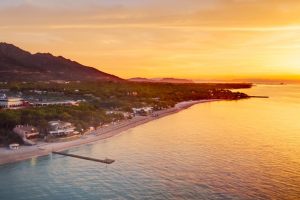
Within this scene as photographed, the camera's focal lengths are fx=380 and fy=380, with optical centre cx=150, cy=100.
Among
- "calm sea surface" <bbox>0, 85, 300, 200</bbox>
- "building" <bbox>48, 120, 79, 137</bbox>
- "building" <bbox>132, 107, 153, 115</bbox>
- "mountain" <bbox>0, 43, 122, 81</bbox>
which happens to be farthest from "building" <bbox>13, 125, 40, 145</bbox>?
"mountain" <bbox>0, 43, 122, 81</bbox>

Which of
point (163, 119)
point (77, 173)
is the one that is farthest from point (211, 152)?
point (163, 119)

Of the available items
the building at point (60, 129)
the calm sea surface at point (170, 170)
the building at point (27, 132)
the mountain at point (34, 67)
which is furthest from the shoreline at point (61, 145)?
the mountain at point (34, 67)

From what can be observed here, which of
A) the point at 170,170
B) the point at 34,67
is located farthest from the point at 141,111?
the point at 34,67

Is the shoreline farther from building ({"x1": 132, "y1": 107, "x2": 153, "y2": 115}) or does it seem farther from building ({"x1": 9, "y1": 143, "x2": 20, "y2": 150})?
building ({"x1": 132, "y1": 107, "x2": 153, "y2": 115})

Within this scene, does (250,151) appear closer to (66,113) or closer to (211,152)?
(211,152)

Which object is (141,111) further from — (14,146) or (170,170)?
(170,170)
